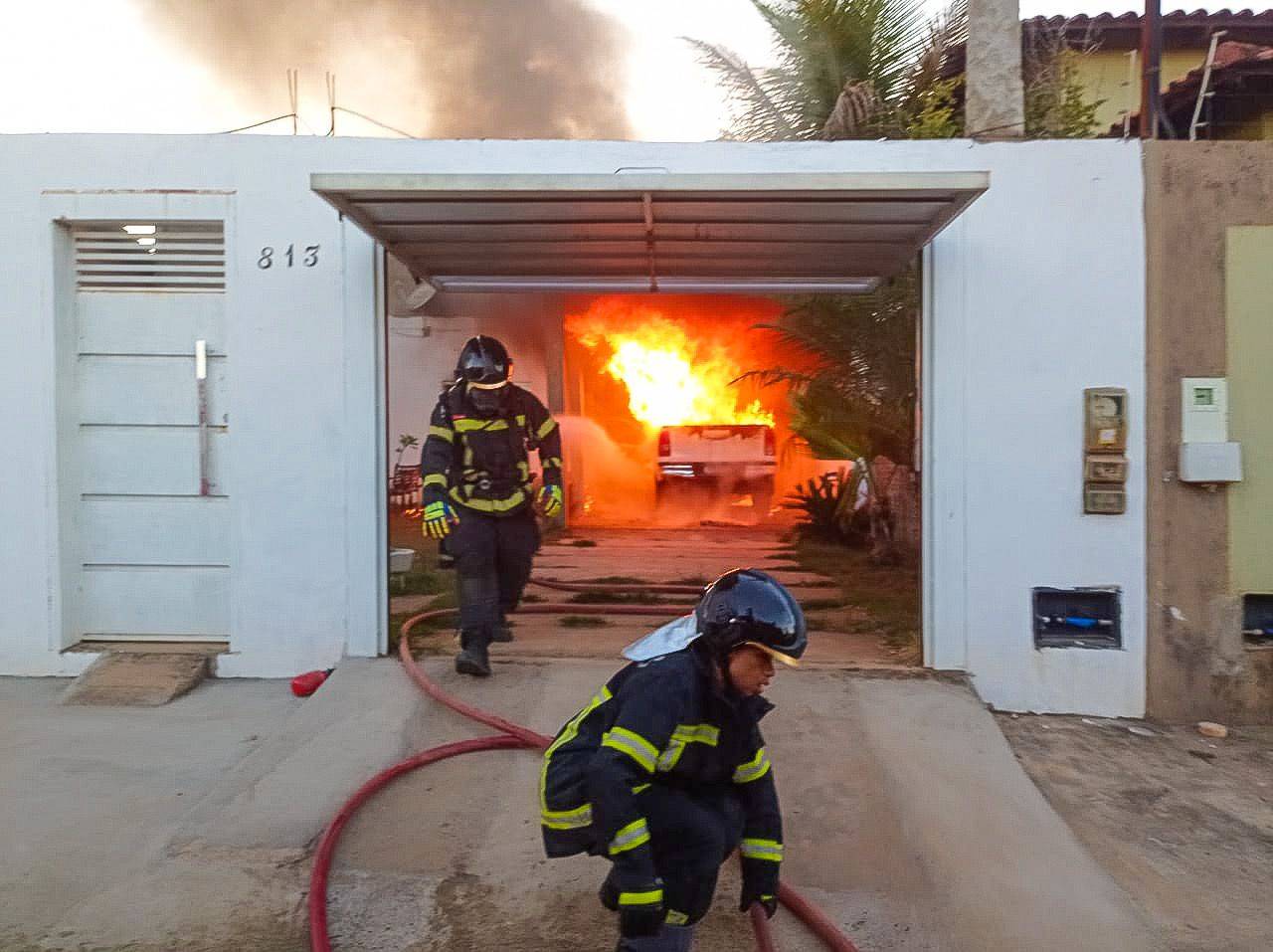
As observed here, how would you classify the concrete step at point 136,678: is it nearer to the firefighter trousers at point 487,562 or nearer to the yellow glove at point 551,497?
the firefighter trousers at point 487,562

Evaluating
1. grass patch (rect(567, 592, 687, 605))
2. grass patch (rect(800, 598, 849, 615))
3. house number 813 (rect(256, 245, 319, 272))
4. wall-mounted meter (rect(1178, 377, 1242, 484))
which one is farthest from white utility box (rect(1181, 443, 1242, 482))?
house number 813 (rect(256, 245, 319, 272))

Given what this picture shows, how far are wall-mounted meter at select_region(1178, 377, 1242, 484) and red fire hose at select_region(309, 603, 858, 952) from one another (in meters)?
3.48

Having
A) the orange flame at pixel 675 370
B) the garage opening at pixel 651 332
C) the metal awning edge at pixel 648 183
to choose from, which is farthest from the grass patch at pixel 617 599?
the orange flame at pixel 675 370

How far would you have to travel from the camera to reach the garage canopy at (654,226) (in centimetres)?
481

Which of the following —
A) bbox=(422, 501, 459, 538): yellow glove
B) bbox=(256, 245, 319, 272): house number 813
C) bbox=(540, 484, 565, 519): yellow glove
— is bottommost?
bbox=(422, 501, 459, 538): yellow glove

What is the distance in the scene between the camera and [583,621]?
276 inches

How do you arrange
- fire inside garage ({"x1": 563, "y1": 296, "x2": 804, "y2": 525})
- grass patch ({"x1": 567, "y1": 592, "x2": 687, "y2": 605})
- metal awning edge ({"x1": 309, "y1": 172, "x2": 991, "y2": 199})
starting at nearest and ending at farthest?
metal awning edge ({"x1": 309, "y1": 172, "x2": 991, "y2": 199}) → grass patch ({"x1": 567, "y1": 592, "x2": 687, "y2": 605}) → fire inside garage ({"x1": 563, "y1": 296, "x2": 804, "y2": 525})

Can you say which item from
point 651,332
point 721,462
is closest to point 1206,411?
point 721,462

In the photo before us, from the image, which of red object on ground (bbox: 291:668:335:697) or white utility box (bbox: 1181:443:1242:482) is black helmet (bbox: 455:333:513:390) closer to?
red object on ground (bbox: 291:668:335:697)

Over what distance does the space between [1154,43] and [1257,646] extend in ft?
12.6

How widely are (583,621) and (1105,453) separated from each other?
358 cm

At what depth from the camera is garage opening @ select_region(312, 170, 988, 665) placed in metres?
5.08

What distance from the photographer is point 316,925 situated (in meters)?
3.44

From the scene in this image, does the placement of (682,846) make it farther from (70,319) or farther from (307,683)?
(70,319)
